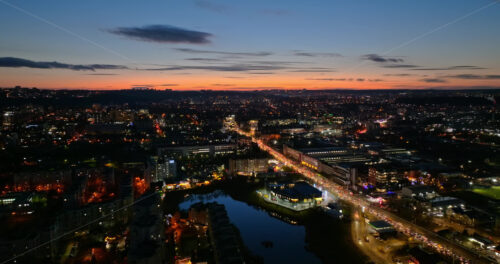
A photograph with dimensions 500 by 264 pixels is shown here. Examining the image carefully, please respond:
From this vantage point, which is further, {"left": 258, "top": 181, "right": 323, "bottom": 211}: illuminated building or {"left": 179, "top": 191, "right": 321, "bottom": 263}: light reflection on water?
{"left": 258, "top": 181, "right": 323, "bottom": 211}: illuminated building

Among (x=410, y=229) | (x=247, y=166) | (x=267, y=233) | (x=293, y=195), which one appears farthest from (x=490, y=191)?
(x=247, y=166)

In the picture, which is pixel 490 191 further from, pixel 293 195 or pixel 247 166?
pixel 247 166

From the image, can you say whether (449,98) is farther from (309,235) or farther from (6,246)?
(6,246)

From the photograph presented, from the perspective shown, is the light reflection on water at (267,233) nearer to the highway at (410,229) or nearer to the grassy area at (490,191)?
the highway at (410,229)

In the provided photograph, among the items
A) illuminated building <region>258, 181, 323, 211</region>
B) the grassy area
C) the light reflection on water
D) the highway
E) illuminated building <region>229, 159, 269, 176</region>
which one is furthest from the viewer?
illuminated building <region>229, 159, 269, 176</region>

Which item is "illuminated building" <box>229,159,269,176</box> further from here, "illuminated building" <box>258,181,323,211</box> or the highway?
"illuminated building" <box>258,181,323,211</box>

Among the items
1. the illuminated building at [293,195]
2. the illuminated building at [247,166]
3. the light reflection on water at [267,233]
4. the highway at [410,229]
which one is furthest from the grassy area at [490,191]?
the illuminated building at [247,166]

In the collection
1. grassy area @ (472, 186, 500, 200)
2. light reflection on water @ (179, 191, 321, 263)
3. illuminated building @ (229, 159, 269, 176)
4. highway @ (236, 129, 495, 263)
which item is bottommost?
light reflection on water @ (179, 191, 321, 263)

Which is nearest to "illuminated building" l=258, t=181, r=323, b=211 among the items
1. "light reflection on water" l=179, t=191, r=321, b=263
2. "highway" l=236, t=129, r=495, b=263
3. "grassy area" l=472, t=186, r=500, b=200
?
"light reflection on water" l=179, t=191, r=321, b=263
